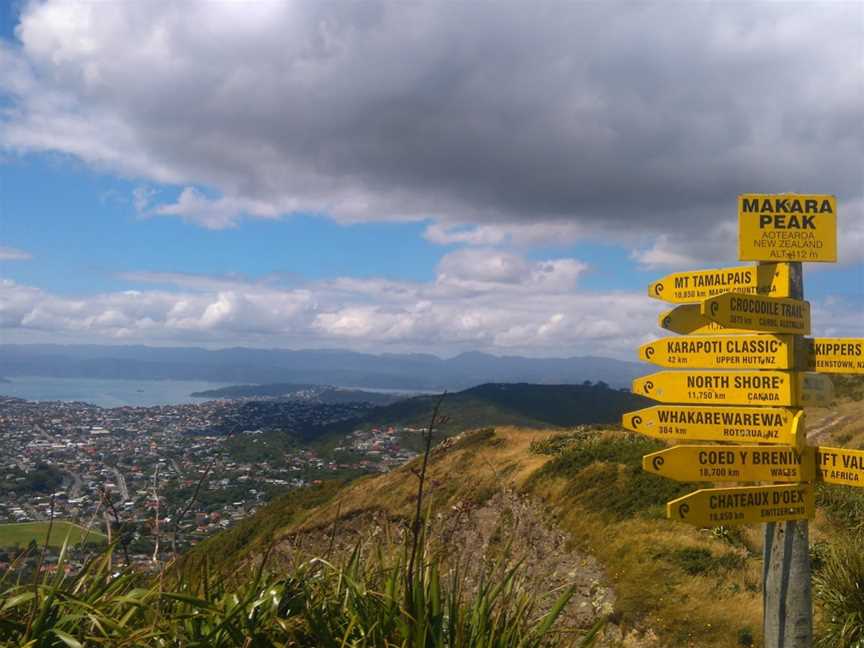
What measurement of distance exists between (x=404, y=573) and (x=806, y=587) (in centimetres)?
234

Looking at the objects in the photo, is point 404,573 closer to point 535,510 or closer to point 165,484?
point 165,484

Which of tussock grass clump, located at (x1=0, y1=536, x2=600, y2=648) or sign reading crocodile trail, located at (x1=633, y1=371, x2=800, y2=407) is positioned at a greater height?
sign reading crocodile trail, located at (x1=633, y1=371, x2=800, y2=407)

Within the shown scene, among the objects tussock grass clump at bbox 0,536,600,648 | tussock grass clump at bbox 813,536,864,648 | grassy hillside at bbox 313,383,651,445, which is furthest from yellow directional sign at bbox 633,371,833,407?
grassy hillside at bbox 313,383,651,445

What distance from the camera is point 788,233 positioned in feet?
13.5

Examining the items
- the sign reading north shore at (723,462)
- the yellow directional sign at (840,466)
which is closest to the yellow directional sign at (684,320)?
the sign reading north shore at (723,462)

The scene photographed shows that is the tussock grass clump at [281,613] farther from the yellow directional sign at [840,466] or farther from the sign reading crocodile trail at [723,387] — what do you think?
the yellow directional sign at [840,466]

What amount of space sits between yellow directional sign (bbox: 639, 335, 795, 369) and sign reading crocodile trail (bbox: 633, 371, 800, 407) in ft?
0.19

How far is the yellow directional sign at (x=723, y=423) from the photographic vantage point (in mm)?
3951

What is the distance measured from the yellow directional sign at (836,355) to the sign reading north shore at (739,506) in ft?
2.36

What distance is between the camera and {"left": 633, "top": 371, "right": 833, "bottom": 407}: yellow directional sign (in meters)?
3.95

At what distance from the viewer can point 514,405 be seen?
228 feet

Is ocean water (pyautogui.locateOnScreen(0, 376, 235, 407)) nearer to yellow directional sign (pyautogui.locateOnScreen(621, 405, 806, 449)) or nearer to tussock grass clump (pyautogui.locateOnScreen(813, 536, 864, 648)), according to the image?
tussock grass clump (pyautogui.locateOnScreen(813, 536, 864, 648))

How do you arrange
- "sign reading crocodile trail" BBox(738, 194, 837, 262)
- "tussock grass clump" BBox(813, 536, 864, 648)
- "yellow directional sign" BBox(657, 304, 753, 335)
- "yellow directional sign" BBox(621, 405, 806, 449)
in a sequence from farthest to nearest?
"tussock grass clump" BBox(813, 536, 864, 648) → "yellow directional sign" BBox(657, 304, 753, 335) → "sign reading crocodile trail" BBox(738, 194, 837, 262) → "yellow directional sign" BBox(621, 405, 806, 449)

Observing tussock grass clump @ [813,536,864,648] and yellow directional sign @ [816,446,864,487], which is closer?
yellow directional sign @ [816,446,864,487]
